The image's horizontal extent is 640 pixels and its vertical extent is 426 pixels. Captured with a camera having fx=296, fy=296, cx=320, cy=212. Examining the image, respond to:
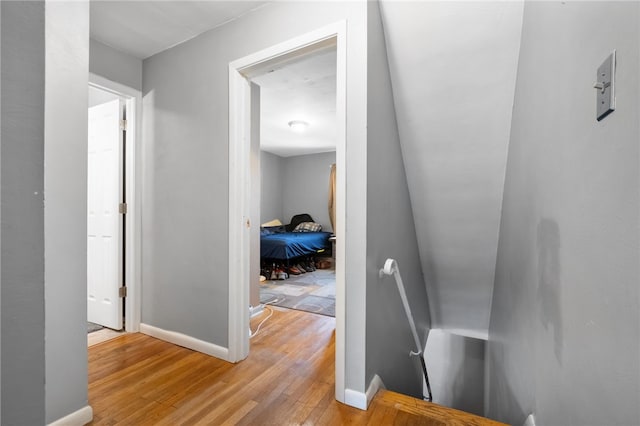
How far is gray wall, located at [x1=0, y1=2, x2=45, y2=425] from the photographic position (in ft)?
1.05

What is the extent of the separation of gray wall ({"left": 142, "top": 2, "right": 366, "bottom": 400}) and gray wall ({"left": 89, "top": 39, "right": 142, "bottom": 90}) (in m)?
0.08

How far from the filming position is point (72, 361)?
1.48 m

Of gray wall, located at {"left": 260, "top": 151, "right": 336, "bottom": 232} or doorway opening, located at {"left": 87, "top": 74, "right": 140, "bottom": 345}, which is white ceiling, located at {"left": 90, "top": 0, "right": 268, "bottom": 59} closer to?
doorway opening, located at {"left": 87, "top": 74, "right": 140, "bottom": 345}

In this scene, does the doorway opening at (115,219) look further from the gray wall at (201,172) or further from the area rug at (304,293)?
the area rug at (304,293)

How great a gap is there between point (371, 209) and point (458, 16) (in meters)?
1.14

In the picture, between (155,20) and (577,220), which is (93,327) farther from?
(577,220)

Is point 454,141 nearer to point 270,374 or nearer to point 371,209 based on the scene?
point 371,209

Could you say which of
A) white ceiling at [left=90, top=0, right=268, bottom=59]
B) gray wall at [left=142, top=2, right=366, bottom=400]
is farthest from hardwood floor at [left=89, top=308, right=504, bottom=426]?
white ceiling at [left=90, top=0, right=268, bottom=59]

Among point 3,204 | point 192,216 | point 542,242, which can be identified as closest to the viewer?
point 3,204

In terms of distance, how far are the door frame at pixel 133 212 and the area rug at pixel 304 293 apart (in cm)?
142

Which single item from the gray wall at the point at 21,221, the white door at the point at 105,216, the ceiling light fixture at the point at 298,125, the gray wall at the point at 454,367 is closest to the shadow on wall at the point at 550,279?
the gray wall at the point at 21,221

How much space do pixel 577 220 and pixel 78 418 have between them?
2.30m

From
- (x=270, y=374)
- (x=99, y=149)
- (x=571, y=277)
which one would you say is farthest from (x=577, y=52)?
(x=99, y=149)

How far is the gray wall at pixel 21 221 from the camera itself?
0.32 metres
